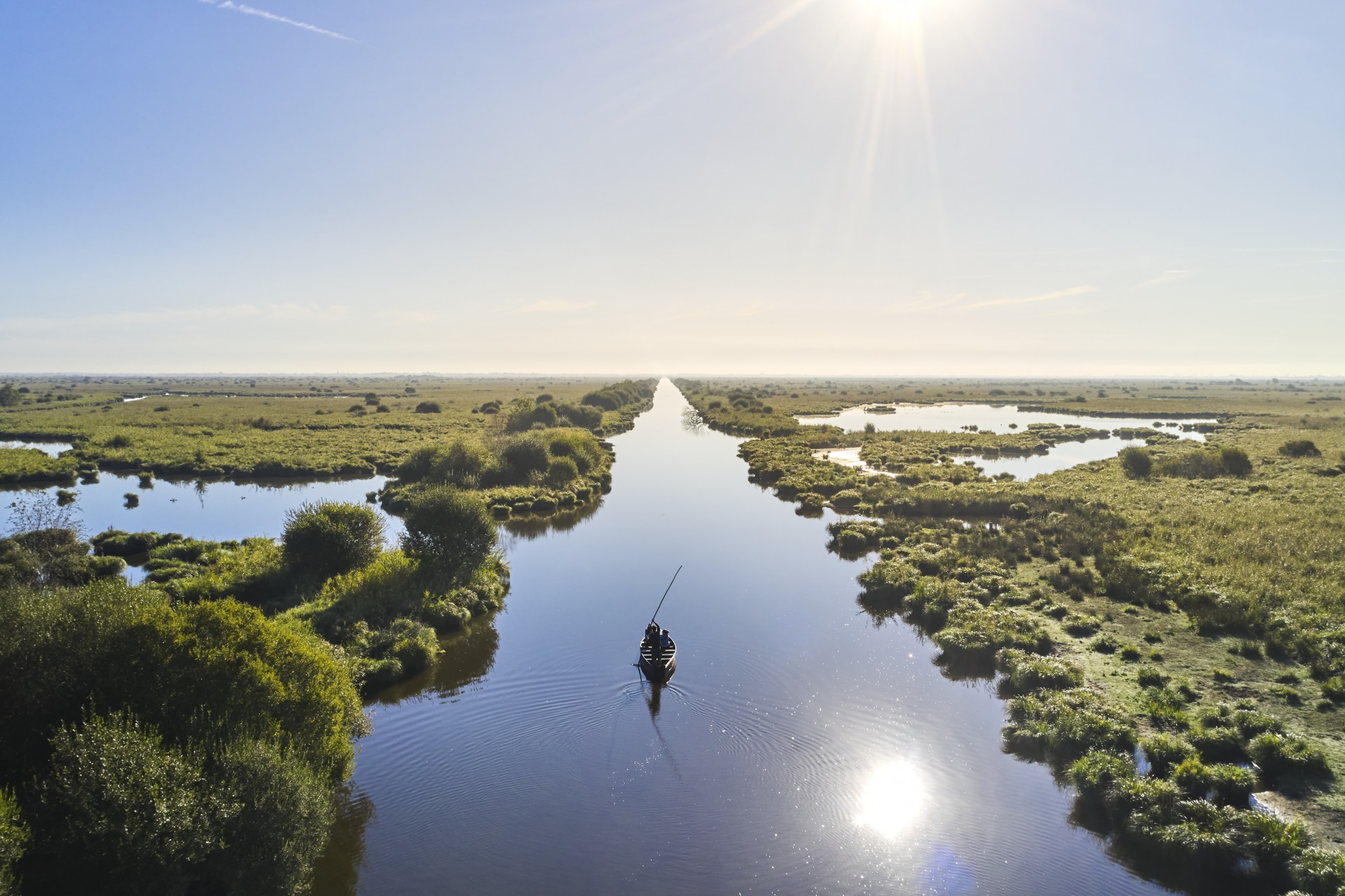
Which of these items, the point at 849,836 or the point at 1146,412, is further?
the point at 1146,412

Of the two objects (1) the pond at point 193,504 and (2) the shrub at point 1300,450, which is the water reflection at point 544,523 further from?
(2) the shrub at point 1300,450

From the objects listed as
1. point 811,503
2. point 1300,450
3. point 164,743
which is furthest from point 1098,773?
point 1300,450

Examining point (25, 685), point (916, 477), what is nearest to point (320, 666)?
point (25, 685)

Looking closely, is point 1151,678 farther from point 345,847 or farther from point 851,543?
point 345,847

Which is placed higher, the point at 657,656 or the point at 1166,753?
the point at 1166,753

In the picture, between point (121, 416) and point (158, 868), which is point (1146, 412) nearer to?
point (158, 868)

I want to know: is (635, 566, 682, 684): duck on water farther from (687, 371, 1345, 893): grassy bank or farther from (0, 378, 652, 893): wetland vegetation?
(687, 371, 1345, 893): grassy bank
